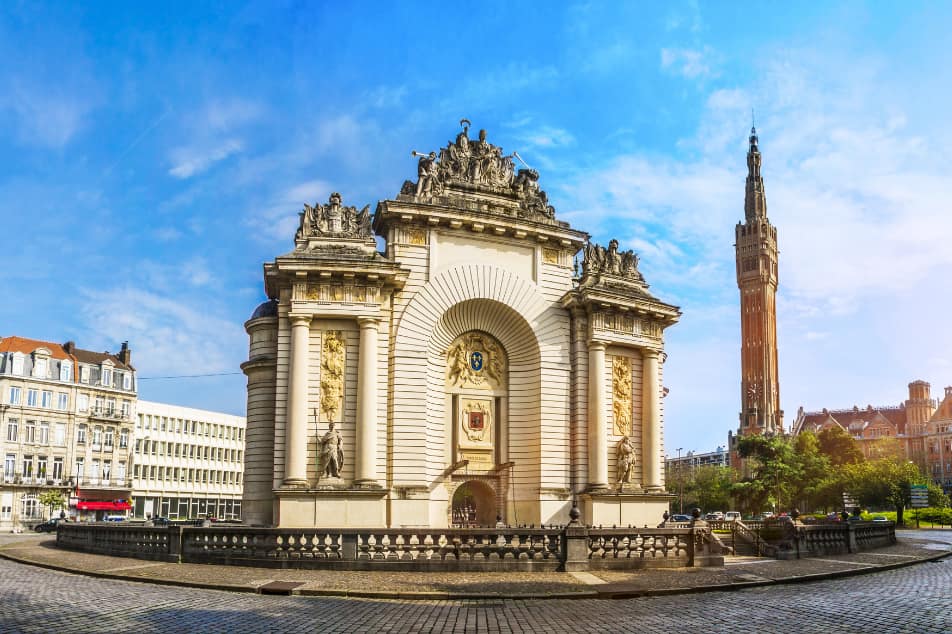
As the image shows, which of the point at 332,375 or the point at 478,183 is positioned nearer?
the point at 332,375

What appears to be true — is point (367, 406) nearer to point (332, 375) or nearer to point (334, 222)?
point (332, 375)

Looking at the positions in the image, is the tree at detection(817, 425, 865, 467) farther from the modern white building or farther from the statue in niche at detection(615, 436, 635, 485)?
→ the statue in niche at detection(615, 436, 635, 485)

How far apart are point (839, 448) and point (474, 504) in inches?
3256

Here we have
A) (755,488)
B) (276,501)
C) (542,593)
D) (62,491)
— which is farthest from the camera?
(755,488)

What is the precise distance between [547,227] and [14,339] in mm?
52722

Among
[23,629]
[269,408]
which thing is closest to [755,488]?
[269,408]

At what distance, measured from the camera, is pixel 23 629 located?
13.5m

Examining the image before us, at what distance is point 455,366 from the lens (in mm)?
39469

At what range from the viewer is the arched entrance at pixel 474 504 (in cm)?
3944

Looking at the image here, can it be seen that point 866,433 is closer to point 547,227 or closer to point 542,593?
point 547,227

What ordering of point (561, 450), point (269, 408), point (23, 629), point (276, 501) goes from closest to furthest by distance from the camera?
1. point (23, 629)
2. point (276, 501)
3. point (269, 408)
4. point (561, 450)

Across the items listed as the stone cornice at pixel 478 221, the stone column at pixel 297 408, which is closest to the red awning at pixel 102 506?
the stone column at pixel 297 408

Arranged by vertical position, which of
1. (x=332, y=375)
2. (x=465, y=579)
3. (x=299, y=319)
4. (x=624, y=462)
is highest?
(x=299, y=319)

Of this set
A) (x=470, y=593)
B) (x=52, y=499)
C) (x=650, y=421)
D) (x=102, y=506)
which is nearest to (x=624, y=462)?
(x=650, y=421)
